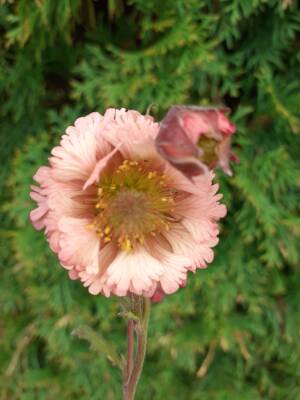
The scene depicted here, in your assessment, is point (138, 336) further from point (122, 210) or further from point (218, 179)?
point (218, 179)

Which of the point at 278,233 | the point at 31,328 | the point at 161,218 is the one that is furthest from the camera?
the point at 31,328

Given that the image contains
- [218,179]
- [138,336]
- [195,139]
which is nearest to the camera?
[195,139]

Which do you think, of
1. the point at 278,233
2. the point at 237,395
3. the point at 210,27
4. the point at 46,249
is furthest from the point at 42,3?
the point at 237,395

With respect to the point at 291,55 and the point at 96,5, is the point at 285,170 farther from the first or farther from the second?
the point at 96,5

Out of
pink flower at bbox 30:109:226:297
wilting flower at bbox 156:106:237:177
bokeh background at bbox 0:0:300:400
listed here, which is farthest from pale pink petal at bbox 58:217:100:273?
bokeh background at bbox 0:0:300:400

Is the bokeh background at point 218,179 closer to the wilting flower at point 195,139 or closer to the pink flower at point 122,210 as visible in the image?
the pink flower at point 122,210

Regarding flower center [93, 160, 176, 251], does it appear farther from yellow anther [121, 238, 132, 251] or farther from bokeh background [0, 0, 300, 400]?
bokeh background [0, 0, 300, 400]

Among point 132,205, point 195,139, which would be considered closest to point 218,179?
point 132,205
